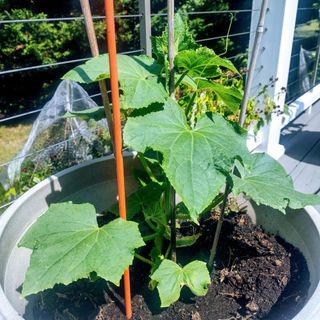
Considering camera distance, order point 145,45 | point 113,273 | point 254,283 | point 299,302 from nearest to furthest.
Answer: point 113,273 → point 299,302 → point 254,283 → point 145,45

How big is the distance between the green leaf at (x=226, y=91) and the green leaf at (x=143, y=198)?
28 cm

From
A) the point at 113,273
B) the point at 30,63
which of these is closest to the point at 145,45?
the point at 113,273

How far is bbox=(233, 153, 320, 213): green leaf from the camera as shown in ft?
2.46

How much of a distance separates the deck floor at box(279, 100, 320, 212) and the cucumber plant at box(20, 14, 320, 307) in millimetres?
899

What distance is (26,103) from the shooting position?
3.71 metres

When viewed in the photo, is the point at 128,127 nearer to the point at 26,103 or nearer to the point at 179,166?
the point at 179,166

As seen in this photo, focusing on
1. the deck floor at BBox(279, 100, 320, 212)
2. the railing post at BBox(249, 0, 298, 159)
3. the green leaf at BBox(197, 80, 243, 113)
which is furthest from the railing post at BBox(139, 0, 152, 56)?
the deck floor at BBox(279, 100, 320, 212)

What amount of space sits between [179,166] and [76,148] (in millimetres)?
1172

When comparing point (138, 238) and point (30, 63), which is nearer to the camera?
point (138, 238)

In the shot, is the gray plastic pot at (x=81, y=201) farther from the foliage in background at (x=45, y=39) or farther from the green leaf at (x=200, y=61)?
the foliage in background at (x=45, y=39)

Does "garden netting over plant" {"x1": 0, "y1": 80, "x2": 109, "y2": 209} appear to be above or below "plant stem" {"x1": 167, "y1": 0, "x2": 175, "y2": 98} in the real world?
below

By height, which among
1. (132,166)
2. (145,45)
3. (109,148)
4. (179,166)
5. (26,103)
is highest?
(145,45)

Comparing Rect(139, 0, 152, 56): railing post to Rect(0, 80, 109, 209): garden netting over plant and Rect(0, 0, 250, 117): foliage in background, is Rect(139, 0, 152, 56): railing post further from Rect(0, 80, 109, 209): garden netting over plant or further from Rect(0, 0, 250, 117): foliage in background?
Rect(0, 0, 250, 117): foliage in background

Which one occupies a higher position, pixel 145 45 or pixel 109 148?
pixel 145 45
